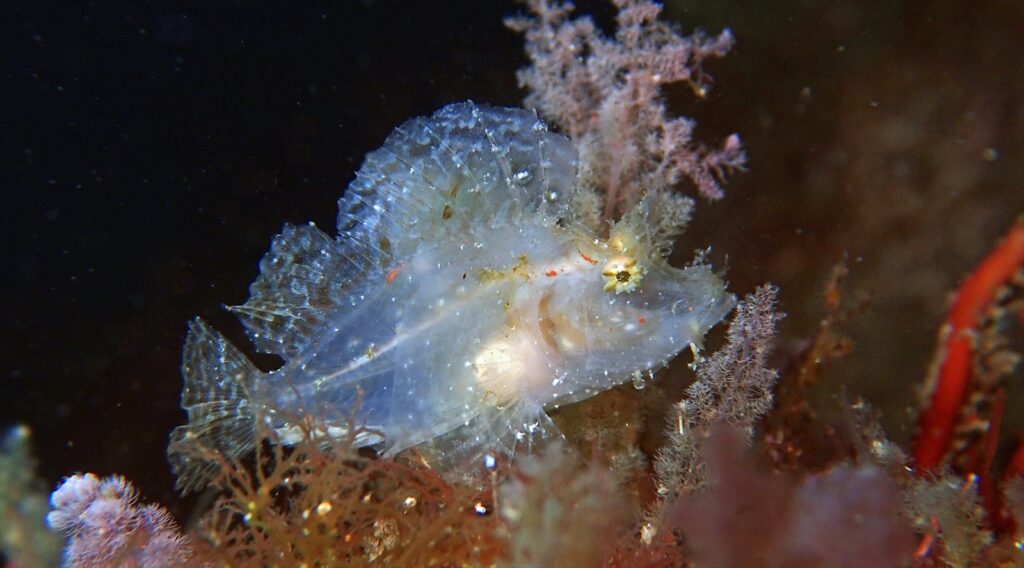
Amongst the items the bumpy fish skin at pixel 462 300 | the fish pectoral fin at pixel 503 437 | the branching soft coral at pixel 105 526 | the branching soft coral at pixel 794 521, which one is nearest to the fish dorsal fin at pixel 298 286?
the bumpy fish skin at pixel 462 300

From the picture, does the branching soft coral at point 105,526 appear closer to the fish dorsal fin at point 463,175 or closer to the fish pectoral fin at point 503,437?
the fish pectoral fin at point 503,437

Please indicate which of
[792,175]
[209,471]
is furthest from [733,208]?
[209,471]

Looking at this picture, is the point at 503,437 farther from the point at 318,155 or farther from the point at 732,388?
the point at 318,155

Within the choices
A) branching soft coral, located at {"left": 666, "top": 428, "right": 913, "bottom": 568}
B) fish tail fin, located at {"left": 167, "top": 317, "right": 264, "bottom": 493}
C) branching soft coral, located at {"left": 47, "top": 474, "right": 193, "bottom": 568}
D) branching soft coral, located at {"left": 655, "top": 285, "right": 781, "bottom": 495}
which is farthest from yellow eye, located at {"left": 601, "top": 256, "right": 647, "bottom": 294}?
Answer: branching soft coral, located at {"left": 47, "top": 474, "right": 193, "bottom": 568}

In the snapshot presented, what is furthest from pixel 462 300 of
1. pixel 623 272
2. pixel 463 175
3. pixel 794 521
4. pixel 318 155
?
pixel 318 155

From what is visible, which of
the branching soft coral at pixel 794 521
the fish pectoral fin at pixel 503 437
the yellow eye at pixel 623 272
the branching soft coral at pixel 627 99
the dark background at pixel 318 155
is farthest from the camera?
the dark background at pixel 318 155

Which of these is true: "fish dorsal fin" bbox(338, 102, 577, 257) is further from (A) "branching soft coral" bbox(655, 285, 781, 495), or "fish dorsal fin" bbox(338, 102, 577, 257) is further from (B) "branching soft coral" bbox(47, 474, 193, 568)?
Answer: (B) "branching soft coral" bbox(47, 474, 193, 568)
